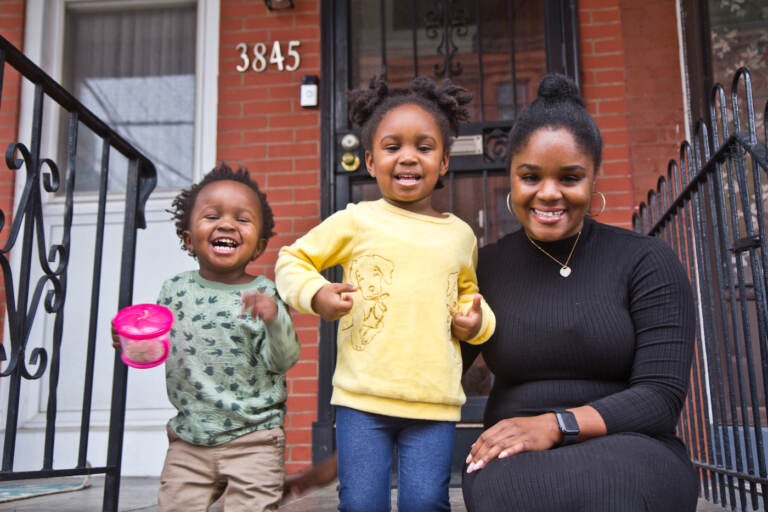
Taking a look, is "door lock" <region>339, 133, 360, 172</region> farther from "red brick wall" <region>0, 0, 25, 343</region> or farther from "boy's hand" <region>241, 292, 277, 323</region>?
"boy's hand" <region>241, 292, 277, 323</region>

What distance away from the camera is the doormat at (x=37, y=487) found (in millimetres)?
3068

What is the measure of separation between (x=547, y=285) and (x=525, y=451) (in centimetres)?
46

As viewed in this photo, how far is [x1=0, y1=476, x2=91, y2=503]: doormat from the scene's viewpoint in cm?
307

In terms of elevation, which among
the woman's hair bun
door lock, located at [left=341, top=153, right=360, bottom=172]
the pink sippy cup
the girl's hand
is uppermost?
door lock, located at [left=341, top=153, right=360, bottom=172]

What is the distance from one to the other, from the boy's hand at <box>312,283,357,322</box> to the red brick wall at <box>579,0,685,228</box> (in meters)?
2.45

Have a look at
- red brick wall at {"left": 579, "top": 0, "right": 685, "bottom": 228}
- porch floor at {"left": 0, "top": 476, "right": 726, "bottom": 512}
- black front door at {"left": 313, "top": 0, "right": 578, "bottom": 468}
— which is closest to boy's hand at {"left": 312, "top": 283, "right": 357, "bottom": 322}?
porch floor at {"left": 0, "top": 476, "right": 726, "bottom": 512}

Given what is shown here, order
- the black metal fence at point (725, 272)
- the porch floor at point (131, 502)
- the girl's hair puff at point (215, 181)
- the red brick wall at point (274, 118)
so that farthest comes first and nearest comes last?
the red brick wall at point (274, 118), the porch floor at point (131, 502), the girl's hair puff at point (215, 181), the black metal fence at point (725, 272)

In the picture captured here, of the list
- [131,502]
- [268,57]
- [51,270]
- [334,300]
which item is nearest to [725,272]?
[334,300]

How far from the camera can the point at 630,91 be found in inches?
161

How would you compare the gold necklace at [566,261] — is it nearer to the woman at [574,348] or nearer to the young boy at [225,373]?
the woman at [574,348]

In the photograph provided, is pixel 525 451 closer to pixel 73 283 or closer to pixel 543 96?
pixel 543 96

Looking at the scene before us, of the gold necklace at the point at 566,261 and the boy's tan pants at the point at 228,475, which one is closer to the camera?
the gold necklace at the point at 566,261

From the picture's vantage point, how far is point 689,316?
5.79ft

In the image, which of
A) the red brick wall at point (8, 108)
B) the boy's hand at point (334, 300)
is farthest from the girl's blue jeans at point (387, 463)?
the red brick wall at point (8, 108)
